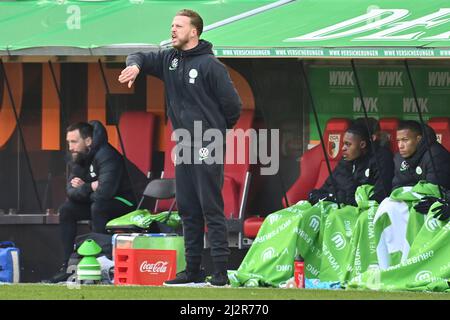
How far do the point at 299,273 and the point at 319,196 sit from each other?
3.34 feet

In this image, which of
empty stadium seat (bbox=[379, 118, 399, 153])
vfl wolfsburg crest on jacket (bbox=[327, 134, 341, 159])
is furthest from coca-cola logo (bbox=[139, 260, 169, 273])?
empty stadium seat (bbox=[379, 118, 399, 153])

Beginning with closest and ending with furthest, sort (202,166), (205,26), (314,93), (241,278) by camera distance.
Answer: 1. (202,166)
2. (241,278)
3. (205,26)
4. (314,93)

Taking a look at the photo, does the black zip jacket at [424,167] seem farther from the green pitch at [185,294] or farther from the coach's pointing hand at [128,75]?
the coach's pointing hand at [128,75]

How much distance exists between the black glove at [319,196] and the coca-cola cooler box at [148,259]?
4.12 ft

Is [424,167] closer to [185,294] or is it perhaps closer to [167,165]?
[185,294]

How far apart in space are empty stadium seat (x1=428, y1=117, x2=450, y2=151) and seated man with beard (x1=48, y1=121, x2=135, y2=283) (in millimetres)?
2898

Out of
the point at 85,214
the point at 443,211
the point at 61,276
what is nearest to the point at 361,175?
the point at 443,211

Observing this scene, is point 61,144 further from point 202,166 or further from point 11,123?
point 202,166

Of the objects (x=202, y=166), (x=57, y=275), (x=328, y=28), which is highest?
(x=328, y=28)

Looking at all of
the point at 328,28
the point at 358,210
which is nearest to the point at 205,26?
the point at 328,28

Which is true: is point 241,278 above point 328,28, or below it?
below

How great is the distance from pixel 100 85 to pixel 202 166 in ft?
14.4

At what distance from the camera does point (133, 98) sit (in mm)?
16078

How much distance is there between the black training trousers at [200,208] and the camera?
12.0m
